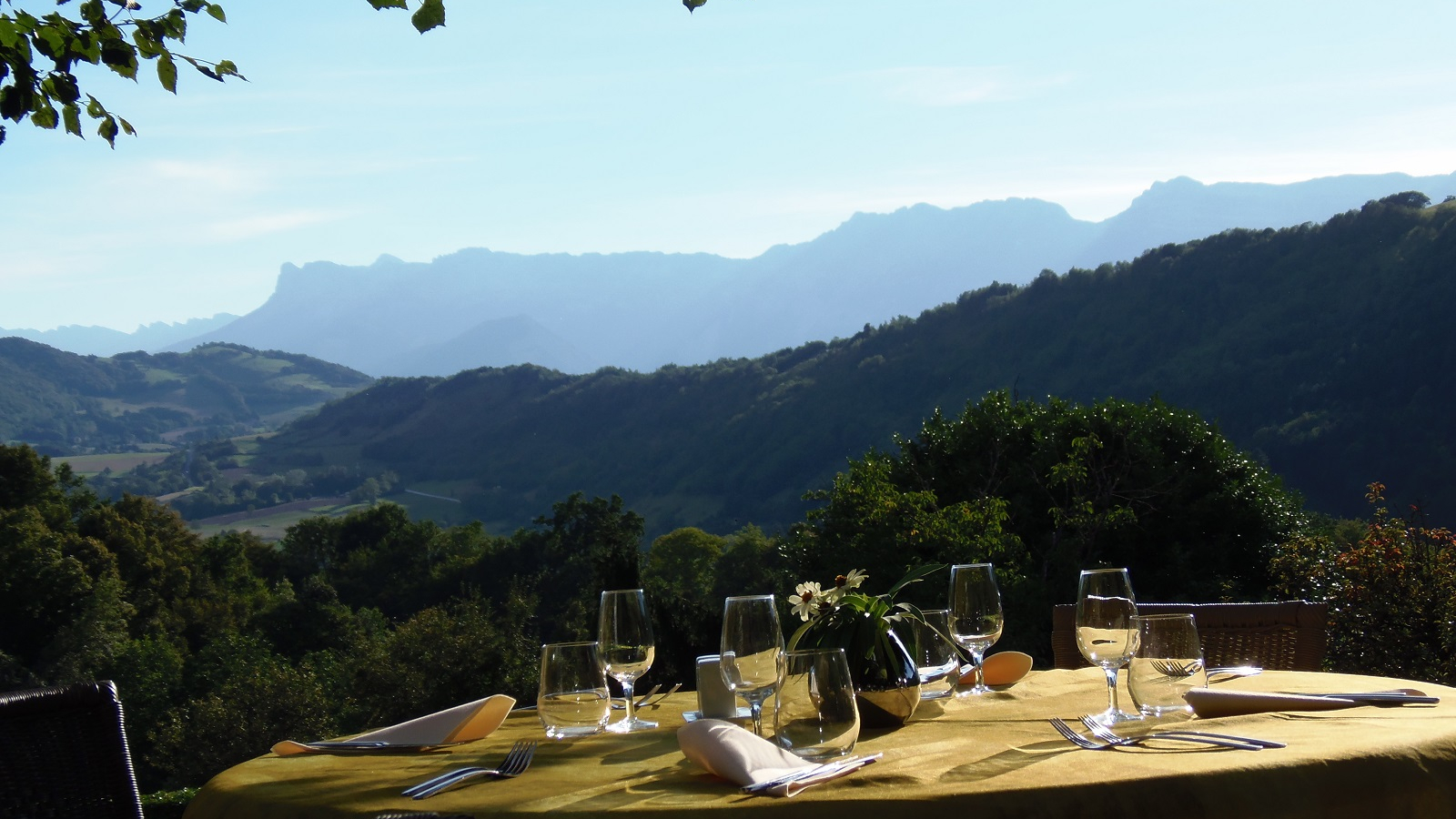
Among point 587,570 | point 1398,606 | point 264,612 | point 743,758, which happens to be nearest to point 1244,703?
point 743,758

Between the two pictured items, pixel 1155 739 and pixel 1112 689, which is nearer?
pixel 1155 739

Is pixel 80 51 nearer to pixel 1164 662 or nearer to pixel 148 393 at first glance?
pixel 1164 662

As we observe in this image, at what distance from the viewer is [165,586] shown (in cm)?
3688

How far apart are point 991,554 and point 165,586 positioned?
1411 inches

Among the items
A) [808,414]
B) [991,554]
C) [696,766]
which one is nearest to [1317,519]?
[991,554]

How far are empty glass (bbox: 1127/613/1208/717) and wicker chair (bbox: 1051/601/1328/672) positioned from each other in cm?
105

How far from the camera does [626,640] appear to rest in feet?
6.88

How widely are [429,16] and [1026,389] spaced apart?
62634 millimetres

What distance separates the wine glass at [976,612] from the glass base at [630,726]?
2.07ft

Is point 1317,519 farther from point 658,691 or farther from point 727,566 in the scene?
point 727,566

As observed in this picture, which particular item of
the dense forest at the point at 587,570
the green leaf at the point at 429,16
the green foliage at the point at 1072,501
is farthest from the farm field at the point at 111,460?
the green leaf at the point at 429,16

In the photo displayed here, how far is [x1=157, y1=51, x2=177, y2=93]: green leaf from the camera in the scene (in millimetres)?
3205

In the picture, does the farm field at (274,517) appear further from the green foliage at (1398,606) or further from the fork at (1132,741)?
the fork at (1132,741)

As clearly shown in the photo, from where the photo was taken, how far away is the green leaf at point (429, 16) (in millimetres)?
2803
